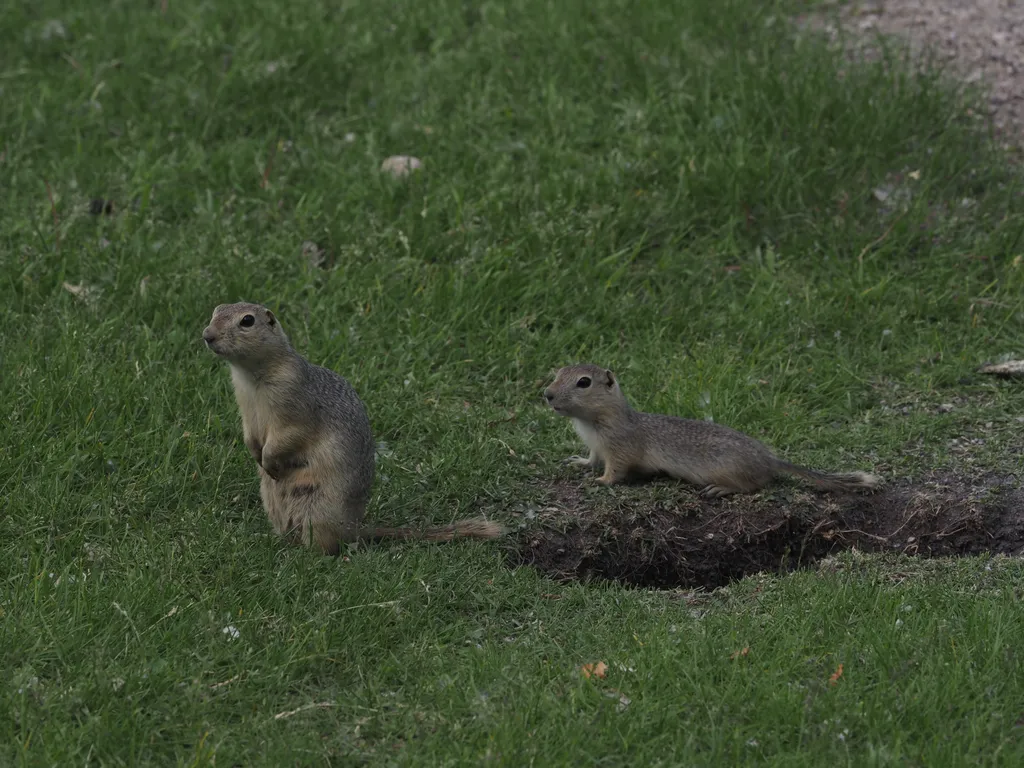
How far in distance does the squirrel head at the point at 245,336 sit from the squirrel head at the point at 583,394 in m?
1.15

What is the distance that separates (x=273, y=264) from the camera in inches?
269

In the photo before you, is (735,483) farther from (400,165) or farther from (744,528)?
(400,165)

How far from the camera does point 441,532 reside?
502 centimetres

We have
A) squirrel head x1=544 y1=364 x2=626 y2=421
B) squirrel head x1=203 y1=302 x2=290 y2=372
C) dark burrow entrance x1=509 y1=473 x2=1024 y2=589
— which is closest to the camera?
squirrel head x1=203 y1=302 x2=290 y2=372

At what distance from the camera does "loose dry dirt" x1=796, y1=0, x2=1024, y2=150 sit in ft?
26.4

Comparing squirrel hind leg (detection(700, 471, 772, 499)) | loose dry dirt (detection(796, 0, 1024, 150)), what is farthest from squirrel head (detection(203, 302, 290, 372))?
loose dry dirt (detection(796, 0, 1024, 150))

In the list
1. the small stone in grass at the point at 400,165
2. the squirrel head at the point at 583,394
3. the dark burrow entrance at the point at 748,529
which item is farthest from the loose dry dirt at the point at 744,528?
the small stone in grass at the point at 400,165

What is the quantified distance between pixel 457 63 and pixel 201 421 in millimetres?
3492

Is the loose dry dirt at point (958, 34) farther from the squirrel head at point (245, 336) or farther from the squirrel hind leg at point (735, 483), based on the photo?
the squirrel head at point (245, 336)

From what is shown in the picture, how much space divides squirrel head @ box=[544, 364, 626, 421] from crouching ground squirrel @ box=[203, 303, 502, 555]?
0.72m

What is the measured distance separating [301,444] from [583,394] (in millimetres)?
1205

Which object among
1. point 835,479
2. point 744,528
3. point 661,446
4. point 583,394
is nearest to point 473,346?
point 583,394

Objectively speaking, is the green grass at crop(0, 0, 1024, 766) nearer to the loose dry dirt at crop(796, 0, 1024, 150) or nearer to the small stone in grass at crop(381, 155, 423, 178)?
the small stone in grass at crop(381, 155, 423, 178)

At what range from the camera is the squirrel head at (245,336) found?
4844 millimetres
